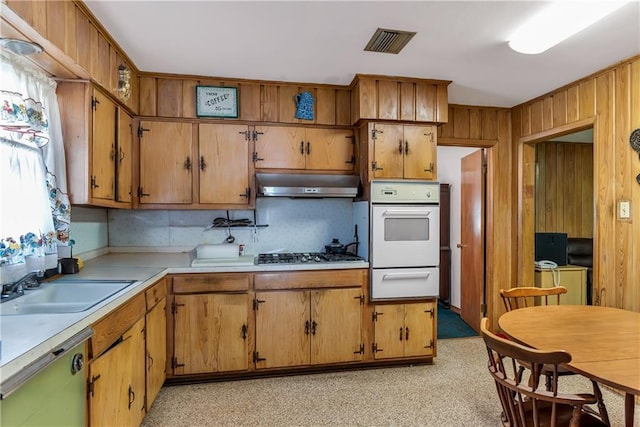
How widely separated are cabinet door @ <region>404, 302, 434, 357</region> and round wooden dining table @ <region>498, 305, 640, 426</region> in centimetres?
102

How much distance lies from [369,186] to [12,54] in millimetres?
2385

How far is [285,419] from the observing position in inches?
87.5

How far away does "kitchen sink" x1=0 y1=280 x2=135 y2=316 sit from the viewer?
166cm

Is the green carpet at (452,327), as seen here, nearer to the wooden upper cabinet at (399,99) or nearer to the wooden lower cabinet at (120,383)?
the wooden upper cabinet at (399,99)

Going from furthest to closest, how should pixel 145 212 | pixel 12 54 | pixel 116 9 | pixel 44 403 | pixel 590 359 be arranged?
1. pixel 145 212
2. pixel 116 9
3. pixel 12 54
4. pixel 590 359
5. pixel 44 403

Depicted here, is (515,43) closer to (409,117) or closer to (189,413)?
(409,117)

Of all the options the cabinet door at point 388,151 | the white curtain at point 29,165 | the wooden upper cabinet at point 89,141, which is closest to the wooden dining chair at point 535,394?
the cabinet door at point 388,151

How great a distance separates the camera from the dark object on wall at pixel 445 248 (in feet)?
16.5

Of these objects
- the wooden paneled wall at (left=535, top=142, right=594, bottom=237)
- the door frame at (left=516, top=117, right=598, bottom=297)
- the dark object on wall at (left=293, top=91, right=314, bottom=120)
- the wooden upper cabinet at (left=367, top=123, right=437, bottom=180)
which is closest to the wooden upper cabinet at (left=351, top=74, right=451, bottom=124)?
the wooden upper cabinet at (left=367, top=123, right=437, bottom=180)

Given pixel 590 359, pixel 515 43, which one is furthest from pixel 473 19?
pixel 590 359

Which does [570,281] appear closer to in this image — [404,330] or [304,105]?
[404,330]

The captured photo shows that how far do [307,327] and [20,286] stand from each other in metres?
1.85

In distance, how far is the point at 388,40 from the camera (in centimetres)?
226

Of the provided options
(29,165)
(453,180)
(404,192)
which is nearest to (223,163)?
(29,165)
